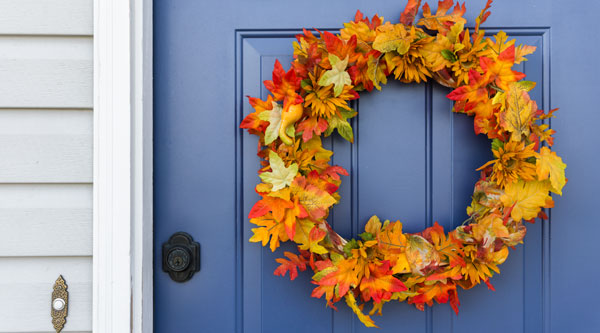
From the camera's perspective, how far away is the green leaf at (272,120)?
78cm

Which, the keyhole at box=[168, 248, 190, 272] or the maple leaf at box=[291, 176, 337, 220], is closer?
the maple leaf at box=[291, 176, 337, 220]

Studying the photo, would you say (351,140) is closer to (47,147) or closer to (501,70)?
(501,70)

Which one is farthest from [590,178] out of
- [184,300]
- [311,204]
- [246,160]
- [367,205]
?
[184,300]

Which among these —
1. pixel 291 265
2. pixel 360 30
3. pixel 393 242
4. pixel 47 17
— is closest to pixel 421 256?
pixel 393 242

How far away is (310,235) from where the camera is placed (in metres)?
0.77

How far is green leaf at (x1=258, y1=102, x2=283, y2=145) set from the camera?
78 centimetres

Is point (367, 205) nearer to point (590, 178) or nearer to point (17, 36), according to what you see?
point (590, 178)

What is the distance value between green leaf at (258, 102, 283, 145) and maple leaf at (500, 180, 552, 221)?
50 centimetres

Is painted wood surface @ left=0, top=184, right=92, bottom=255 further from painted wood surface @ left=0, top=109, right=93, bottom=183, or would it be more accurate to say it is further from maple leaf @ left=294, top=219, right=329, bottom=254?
maple leaf @ left=294, top=219, right=329, bottom=254

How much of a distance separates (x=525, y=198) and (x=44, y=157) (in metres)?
1.01

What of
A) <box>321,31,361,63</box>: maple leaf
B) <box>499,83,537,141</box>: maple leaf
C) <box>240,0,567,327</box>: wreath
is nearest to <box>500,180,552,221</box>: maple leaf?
<box>240,0,567,327</box>: wreath

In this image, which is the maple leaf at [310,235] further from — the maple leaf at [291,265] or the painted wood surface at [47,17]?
the painted wood surface at [47,17]

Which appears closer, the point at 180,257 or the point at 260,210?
the point at 260,210

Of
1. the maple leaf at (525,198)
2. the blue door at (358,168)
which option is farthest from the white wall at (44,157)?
the maple leaf at (525,198)
